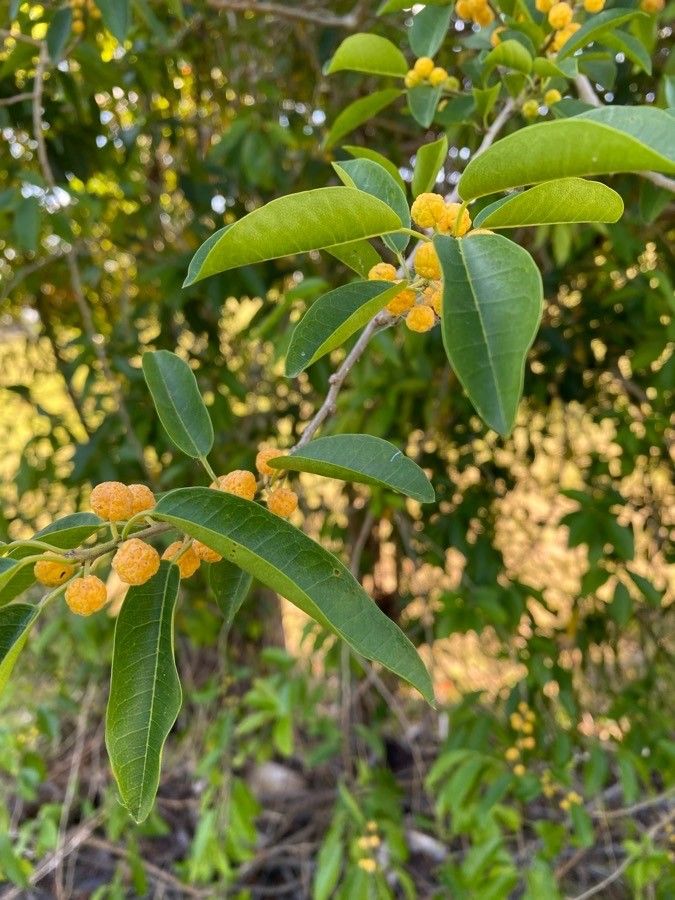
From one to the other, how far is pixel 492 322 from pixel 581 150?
4.4 inches

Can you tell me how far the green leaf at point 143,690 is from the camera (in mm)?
517

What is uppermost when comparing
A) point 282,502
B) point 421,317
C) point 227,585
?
point 421,317

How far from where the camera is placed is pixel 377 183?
55 centimetres

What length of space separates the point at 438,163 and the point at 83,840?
1.78 meters

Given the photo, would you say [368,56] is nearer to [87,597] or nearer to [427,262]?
[427,262]

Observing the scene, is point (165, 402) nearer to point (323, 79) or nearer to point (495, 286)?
point (495, 286)

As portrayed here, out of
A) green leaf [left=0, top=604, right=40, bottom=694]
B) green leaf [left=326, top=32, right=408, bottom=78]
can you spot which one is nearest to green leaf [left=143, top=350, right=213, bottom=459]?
green leaf [left=0, top=604, right=40, bottom=694]

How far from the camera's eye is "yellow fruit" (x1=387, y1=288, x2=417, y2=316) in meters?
0.55

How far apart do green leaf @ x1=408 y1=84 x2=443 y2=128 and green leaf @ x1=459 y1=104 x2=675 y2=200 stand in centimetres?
44

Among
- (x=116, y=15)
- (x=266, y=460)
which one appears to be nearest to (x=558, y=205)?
(x=266, y=460)

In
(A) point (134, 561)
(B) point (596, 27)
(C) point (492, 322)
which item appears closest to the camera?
(C) point (492, 322)

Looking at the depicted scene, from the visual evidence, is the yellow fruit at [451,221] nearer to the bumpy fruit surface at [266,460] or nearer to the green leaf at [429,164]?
the green leaf at [429,164]

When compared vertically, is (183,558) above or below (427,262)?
below

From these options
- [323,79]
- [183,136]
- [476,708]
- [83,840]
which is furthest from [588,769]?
[183,136]
